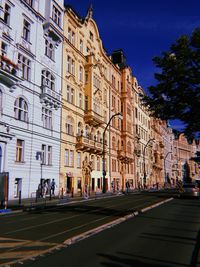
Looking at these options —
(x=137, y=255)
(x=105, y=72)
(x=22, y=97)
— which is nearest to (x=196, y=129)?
(x=137, y=255)

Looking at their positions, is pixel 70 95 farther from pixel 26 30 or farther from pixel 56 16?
pixel 26 30

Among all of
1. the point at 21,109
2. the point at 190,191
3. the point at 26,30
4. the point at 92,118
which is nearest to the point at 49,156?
the point at 21,109

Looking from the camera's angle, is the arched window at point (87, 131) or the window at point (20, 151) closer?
the window at point (20, 151)

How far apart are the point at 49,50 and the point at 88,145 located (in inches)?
513

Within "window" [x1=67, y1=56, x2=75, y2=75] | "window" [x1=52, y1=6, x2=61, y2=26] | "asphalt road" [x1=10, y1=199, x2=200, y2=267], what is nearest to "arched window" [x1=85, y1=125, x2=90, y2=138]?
"window" [x1=67, y1=56, x2=75, y2=75]

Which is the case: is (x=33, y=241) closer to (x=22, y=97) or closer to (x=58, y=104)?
(x=22, y=97)

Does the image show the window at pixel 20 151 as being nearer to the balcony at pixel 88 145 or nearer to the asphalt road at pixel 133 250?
the balcony at pixel 88 145

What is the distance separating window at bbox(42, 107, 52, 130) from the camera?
33.1 meters

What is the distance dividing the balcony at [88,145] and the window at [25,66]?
11.9 meters

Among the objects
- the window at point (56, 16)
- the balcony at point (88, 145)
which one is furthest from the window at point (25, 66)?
the balcony at point (88, 145)

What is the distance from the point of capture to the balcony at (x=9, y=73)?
25.7 m

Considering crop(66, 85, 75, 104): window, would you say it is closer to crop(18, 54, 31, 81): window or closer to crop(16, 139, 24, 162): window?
crop(18, 54, 31, 81): window

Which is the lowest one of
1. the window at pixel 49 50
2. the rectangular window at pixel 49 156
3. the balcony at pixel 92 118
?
the rectangular window at pixel 49 156

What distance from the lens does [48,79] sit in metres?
34.5
